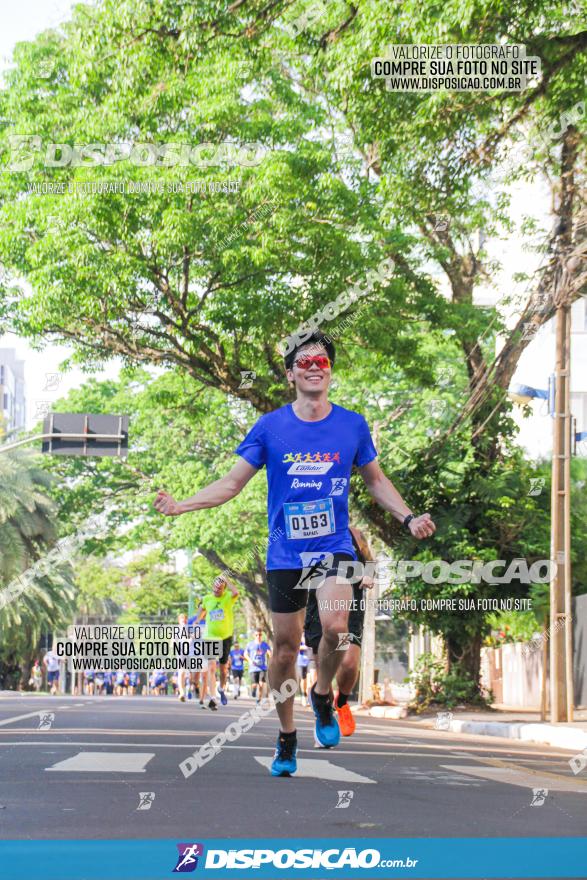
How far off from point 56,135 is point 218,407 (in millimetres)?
13591

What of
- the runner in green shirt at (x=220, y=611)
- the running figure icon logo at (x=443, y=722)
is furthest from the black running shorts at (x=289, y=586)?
the running figure icon logo at (x=443, y=722)

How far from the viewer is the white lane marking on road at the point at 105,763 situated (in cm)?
786

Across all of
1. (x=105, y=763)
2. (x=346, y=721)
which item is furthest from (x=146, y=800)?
(x=346, y=721)

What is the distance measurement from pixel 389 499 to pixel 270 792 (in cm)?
149

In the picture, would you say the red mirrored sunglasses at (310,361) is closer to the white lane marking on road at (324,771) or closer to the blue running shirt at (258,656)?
the white lane marking on road at (324,771)

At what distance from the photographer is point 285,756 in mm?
6820

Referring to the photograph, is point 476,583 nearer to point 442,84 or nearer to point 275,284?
point 275,284

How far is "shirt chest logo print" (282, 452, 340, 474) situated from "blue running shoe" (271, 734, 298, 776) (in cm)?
136

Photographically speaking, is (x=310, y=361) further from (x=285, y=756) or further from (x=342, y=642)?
(x=285, y=756)

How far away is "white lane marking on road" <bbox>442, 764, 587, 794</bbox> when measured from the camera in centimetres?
753

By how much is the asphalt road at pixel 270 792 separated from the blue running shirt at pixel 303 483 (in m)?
1.10

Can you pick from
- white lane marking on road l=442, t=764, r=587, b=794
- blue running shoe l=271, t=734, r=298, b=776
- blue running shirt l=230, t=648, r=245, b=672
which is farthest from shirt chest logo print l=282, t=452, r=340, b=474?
blue running shirt l=230, t=648, r=245, b=672

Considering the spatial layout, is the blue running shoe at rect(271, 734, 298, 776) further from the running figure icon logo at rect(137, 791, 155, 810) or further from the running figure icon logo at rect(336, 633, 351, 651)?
the running figure icon logo at rect(137, 791, 155, 810)

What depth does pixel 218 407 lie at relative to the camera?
3638cm
